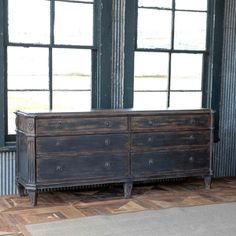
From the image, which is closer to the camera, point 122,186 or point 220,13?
point 122,186

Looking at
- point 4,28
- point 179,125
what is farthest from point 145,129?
point 4,28

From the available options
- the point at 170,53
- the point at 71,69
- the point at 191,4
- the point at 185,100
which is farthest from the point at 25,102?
the point at 191,4

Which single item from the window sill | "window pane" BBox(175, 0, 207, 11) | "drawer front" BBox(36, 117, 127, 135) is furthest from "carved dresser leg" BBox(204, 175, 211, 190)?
the window sill

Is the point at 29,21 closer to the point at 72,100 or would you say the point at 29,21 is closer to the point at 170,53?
the point at 72,100

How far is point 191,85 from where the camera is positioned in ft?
21.9

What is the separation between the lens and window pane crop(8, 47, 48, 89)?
570 centimetres

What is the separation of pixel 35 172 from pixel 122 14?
7.47 feet

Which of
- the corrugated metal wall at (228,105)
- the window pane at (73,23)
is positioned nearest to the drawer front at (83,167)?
the window pane at (73,23)

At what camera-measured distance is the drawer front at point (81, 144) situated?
5168 mm

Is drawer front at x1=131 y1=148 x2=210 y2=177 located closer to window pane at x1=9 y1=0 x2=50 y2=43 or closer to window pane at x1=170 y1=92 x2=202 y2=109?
window pane at x1=170 y1=92 x2=202 y2=109

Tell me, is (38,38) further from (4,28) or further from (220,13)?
(220,13)

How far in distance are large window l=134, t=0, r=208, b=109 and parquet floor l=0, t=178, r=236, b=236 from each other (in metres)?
1.10

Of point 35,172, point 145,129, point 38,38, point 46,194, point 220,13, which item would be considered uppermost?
point 220,13

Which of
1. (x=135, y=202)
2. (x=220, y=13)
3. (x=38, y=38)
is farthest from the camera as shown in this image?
(x=220, y=13)
